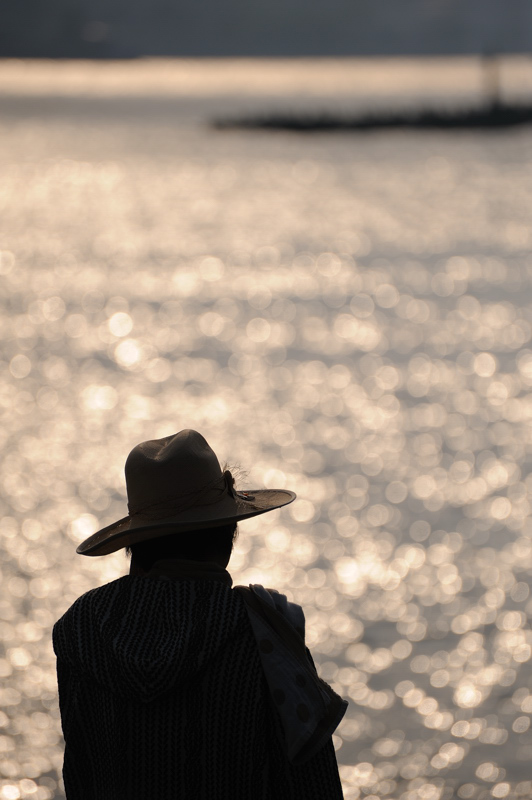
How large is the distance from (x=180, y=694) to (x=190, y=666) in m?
0.11

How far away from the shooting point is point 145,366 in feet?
83.4

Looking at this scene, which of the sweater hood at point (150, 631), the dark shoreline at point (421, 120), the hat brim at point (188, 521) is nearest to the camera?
the sweater hood at point (150, 631)

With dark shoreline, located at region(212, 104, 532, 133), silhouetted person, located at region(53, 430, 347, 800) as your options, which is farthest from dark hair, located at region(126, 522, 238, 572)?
dark shoreline, located at region(212, 104, 532, 133)

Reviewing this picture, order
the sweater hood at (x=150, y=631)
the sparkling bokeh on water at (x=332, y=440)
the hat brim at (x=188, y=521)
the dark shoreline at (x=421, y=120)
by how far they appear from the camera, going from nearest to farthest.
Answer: the sweater hood at (x=150, y=631) → the hat brim at (x=188, y=521) → the sparkling bokeh on water at (x=332, y=440) → the dark shoreline at (x=421, y=120)

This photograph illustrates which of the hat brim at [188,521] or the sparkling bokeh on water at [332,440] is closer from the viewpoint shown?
the hat brim at [188,521]

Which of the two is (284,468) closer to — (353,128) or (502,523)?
(502,523)

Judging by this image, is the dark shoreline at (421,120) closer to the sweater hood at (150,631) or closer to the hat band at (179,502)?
the hat band at (179,502)

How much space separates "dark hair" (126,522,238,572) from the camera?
107 inches

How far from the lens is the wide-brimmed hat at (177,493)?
8.86ft

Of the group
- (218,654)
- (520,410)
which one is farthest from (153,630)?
(520,410)

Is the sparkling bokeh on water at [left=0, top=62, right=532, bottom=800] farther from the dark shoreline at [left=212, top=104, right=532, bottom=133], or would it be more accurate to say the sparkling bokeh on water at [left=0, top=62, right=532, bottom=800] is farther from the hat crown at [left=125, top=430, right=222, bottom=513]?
the dark shoreline at [left=212, top=104, right=532, bottom=133]

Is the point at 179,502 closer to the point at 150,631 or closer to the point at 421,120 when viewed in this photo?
the point at 150,631

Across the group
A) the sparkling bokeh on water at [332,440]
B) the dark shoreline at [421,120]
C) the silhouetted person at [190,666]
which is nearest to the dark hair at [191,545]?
the silhouetted person at [190,666]

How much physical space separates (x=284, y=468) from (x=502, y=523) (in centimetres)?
380
